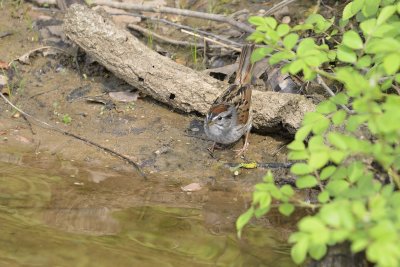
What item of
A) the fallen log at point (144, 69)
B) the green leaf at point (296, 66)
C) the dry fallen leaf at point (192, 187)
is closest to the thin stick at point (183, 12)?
the fallen log at point (144, 69)

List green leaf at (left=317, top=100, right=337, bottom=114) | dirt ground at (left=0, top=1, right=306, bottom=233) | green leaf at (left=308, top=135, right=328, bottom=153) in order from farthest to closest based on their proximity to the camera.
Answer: dirt ground at (left=0, top=1, right=306, bottom=233)
green leaf at (left=317, top=100, right=337, bottom=114)
green leaf at (left=308, top=135, right=328, bottom=153)

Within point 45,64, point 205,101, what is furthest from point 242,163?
point 45,64

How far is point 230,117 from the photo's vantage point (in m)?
7.25

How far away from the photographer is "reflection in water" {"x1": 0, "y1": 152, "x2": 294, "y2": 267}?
5.49 m

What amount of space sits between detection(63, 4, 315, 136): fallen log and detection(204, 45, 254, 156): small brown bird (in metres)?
0.12

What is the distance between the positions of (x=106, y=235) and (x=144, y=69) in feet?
7.81

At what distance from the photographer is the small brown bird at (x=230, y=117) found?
7.18 m

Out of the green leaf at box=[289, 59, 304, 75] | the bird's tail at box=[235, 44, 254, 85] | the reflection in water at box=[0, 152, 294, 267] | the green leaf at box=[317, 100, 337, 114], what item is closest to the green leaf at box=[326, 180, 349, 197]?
the green leaf at box=[317, 100, 337, 114]

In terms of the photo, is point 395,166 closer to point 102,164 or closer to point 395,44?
point 395,44

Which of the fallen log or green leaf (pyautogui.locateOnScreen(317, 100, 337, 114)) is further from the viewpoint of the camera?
the fallen log

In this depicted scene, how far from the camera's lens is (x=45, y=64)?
8570 mm

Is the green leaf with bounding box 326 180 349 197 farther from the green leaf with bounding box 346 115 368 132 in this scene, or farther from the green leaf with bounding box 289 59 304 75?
the green leaf with bounding box 289 59 304 75

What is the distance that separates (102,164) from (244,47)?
209 cm

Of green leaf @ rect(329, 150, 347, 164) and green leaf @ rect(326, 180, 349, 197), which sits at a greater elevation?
green leaf @ rect(329, 150, 347, 164)
